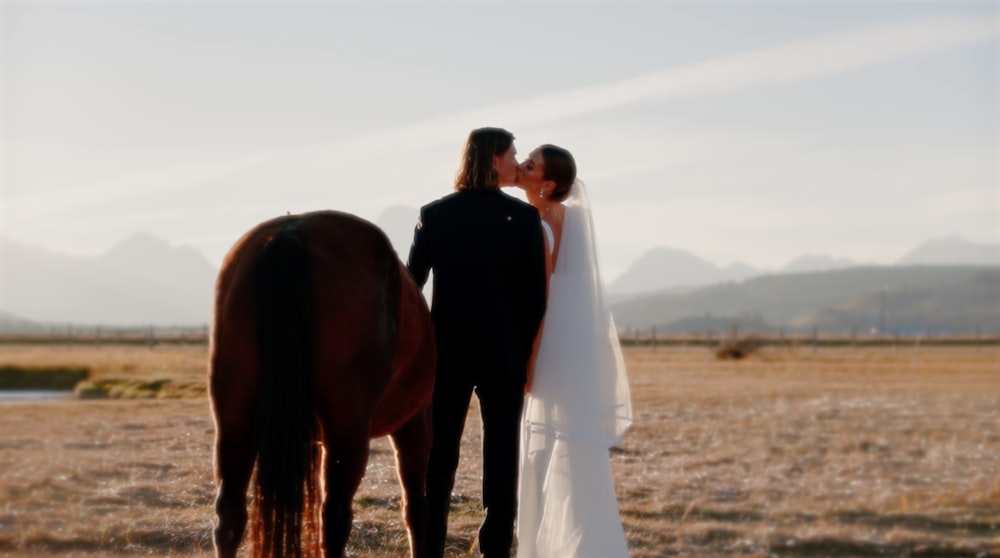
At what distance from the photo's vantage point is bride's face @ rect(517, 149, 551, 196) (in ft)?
20.7

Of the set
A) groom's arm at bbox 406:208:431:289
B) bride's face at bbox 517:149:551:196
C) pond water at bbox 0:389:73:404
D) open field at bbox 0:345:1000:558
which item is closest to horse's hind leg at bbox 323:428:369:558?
groom's arm at bbox 406:208:431:289

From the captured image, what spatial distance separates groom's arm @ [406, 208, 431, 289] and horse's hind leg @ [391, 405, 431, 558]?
759 mm

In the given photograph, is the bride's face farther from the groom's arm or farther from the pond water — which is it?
the pond water

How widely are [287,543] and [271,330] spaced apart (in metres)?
0.97

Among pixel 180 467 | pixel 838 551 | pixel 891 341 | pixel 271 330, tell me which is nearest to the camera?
pixel 271 330

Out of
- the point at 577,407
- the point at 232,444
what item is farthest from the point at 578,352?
the point at 232,444

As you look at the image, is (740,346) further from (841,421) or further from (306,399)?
(306,399)

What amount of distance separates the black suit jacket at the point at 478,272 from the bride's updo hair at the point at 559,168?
53 centimetres

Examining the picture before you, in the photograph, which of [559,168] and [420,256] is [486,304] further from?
[559,168]

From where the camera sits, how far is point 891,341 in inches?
2970

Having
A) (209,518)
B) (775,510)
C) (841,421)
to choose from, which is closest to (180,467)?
(209,518)

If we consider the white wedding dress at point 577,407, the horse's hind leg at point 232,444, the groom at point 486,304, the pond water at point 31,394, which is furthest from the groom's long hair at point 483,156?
the pond water at point 31,394

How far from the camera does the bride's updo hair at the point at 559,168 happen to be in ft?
20.9

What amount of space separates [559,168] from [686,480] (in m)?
6.58
